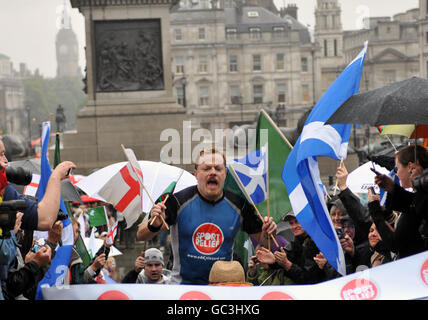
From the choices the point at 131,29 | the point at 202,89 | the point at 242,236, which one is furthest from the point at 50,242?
the point at 202,89

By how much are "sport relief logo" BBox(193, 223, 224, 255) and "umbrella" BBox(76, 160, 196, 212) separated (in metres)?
2.75

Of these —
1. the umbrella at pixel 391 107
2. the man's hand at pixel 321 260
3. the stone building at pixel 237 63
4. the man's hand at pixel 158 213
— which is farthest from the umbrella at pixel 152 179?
the stone building at pixel 237 63

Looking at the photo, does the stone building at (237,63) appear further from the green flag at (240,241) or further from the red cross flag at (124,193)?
the green flag at (240,241)

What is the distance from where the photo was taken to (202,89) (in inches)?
3834

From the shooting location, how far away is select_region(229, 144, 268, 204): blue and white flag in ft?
23.6

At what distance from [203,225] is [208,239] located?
0.10 metres

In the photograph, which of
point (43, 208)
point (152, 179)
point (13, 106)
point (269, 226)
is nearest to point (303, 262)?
point (269, 226)

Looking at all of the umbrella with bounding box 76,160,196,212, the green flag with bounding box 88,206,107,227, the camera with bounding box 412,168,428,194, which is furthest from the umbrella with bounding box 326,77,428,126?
the green flag with bounding box 88,206,107,227

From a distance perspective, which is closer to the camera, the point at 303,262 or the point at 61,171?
the point at 61,171

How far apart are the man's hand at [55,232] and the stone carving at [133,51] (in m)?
19.4

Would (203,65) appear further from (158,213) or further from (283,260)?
(158,213)

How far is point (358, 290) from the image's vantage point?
5.00 m
